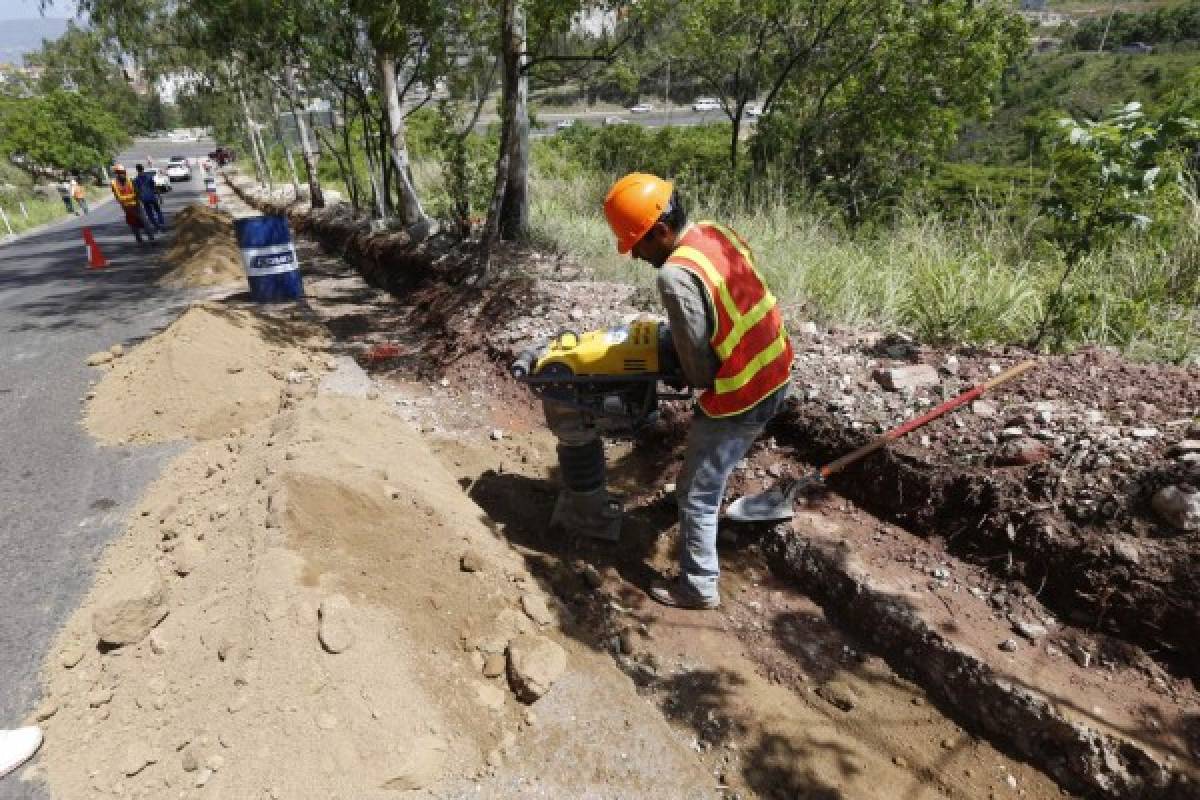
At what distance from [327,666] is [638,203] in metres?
2.03

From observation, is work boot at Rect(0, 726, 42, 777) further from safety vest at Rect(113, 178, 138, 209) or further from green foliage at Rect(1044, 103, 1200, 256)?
safety vest at Rect(113, 178, 138, 209)

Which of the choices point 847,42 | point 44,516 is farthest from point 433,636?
point 847,42

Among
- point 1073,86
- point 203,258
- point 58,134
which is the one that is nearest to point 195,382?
point 203,258

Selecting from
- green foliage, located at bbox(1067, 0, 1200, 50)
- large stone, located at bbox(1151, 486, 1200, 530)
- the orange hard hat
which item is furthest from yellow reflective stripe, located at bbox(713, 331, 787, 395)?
green foliage, located at bbox(1067, 0, 1200, 50)

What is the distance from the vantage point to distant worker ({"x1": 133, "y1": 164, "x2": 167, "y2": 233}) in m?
13.6

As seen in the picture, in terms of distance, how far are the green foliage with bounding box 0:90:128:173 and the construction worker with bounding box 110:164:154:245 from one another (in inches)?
1394

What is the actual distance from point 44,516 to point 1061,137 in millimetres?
5814

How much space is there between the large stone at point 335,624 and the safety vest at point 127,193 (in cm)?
1520

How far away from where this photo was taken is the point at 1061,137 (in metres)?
3.38

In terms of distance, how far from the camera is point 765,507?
11.1ft

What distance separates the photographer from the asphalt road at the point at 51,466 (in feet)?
8.44

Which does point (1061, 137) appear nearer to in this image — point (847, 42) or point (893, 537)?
point (893, 537)

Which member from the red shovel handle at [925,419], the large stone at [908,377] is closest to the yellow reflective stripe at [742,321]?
the red shovel handle at [925,419]

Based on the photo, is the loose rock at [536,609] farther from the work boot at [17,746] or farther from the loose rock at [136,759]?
the work boot at [17,746]
